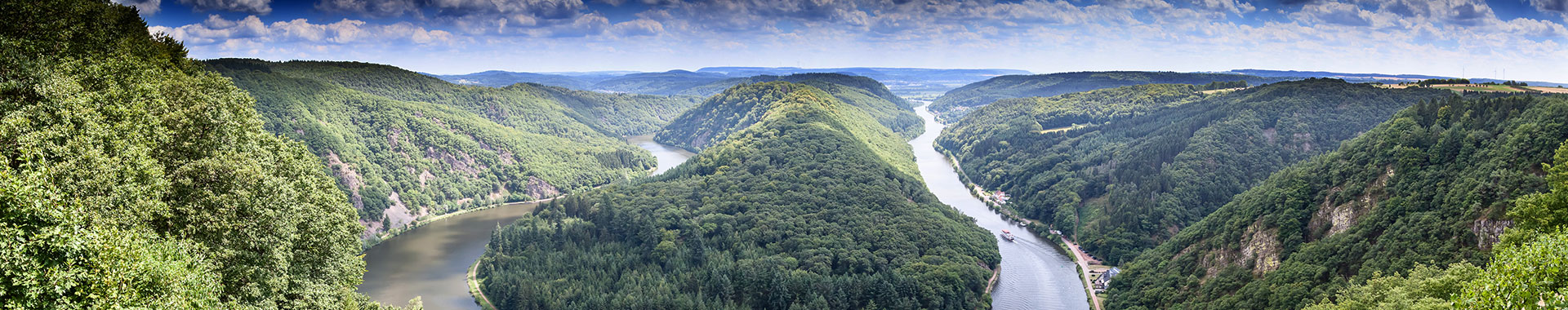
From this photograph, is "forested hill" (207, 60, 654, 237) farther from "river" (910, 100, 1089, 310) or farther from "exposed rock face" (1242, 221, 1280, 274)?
"exposed rock face" (1242, 221, 1280, 274)

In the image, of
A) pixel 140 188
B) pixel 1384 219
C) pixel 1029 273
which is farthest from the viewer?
pixel 1029 273

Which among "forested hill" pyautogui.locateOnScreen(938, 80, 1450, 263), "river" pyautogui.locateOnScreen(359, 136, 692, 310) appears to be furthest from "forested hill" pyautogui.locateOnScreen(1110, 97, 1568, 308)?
"river" pyautogui.locateOnScreen(359, 136, 692, 310)

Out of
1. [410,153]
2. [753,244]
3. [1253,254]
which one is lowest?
[753,244]

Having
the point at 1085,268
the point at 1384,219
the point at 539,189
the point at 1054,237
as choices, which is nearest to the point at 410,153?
the point at 539,189

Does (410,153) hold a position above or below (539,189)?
above

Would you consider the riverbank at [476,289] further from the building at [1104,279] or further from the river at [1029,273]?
the building at [1104,279]

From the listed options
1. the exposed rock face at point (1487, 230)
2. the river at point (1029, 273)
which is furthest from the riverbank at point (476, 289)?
the exposed rock face at point (1487, 230)

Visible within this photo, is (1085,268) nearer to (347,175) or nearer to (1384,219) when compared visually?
(1384,219)
